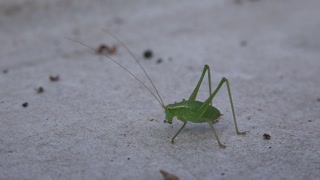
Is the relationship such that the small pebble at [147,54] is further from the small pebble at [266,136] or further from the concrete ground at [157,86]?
the small pebble at [266,136]

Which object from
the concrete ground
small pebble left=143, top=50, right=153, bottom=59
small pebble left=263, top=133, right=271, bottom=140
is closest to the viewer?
the concrete ground

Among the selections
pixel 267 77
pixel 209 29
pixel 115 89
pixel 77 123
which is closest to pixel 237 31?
pixel 209 29

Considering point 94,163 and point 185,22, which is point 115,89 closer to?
point 94,163

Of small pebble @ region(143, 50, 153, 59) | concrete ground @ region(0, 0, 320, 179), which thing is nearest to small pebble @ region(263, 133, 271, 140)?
concrete ground @ region(0, 0, 320, 179)

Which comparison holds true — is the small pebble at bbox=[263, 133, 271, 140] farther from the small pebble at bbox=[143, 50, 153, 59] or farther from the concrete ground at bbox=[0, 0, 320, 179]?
the small pebble at bbox=[143, 50, 153, 59]

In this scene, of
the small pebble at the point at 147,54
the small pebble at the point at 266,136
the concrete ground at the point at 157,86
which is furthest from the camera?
the small pebble at the point at 147,54

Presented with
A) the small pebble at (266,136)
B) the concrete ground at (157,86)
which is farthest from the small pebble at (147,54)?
the small pebble at (266,136)

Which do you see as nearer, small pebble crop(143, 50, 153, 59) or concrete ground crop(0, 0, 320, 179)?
concrete ground crop(0, 0, 320, 179)

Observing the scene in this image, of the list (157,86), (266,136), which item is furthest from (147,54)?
(266,136)
